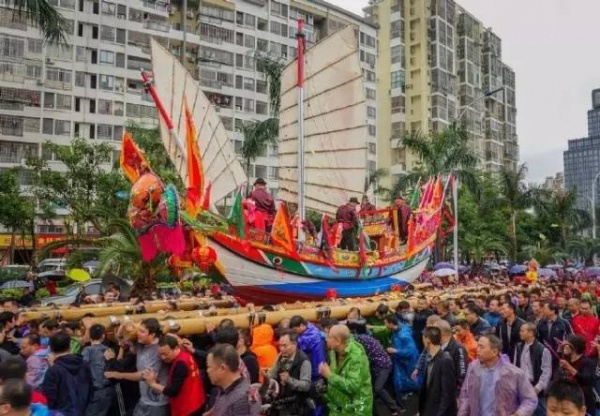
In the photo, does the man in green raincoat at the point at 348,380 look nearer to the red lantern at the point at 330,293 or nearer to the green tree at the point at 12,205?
the red lantern at the point at 330,293

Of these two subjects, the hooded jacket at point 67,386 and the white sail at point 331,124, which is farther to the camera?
the white sail at point 331,124

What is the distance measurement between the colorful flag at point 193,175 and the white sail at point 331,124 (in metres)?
8.36

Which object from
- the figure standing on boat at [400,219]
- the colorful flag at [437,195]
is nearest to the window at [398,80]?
the colorful flag at [437,195]

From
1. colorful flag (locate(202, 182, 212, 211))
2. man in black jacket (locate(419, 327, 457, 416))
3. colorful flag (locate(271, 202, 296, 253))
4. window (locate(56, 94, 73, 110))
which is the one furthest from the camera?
window (locate(56, 94, 73, 110))

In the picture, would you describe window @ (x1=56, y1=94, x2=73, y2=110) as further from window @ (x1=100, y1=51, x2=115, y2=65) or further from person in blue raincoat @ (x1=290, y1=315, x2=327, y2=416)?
person in blue raincoat @ (x1=290, y1=315, x2=327, y2=416)

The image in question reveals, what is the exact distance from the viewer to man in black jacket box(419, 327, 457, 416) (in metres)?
5.08

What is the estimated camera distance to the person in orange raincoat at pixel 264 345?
6.11 m

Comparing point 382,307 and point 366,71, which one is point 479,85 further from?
point 382,307

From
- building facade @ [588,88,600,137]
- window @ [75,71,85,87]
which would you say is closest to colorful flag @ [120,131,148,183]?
window @ [75,71,85,87]

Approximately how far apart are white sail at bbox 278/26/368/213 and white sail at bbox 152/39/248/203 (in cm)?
220

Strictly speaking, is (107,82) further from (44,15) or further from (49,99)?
(44,15)

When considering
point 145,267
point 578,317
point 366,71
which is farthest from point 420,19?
point 578,317

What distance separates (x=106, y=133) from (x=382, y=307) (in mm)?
34152

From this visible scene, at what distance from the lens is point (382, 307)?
8.10 meters
